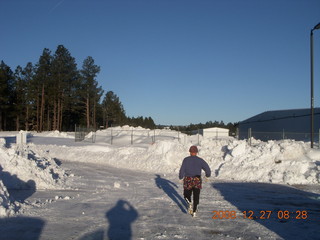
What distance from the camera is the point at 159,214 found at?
739 cm

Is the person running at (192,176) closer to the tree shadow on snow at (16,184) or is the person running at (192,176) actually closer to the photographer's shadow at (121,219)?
the photographer's shadow at (121,219)

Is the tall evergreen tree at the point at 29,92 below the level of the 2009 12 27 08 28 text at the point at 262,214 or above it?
above

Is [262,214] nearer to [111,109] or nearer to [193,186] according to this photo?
[193,186]

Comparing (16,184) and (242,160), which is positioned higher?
(242,160)

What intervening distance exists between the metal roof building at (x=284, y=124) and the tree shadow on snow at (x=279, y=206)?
2081cm

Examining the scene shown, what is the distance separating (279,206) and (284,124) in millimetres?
34918

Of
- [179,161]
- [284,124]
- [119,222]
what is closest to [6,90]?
[284,124]

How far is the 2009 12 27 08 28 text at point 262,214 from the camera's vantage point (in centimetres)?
724

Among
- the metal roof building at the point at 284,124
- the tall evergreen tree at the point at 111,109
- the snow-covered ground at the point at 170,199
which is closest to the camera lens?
the snow-covered ground at the point at 170,199

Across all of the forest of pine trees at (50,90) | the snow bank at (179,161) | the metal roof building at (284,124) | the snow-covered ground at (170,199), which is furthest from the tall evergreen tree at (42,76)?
the snow-covered ground at (170,199)

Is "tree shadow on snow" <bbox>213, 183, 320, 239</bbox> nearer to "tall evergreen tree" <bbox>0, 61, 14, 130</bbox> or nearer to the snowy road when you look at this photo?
the snowy road

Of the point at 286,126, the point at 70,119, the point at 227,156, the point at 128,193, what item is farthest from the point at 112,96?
the point at 128,193

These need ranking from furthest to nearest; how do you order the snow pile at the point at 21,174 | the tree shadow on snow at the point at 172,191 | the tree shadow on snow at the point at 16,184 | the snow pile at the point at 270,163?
the snow pile at the point at 270,163 < the snow pile at the point at 21,174 < the tree shadow on snow at the point at 16,184 < the tree shadow on snow at the point at 172,191

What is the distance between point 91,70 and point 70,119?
1722cm
